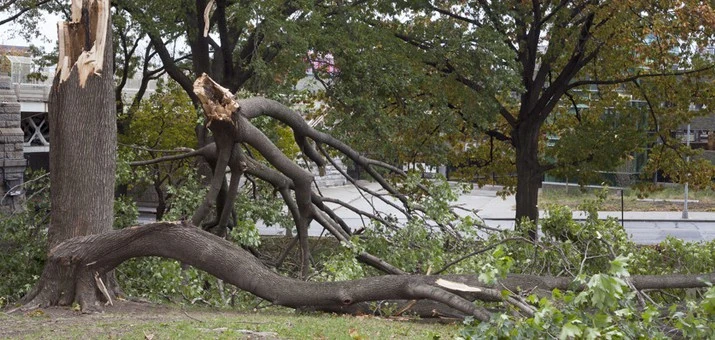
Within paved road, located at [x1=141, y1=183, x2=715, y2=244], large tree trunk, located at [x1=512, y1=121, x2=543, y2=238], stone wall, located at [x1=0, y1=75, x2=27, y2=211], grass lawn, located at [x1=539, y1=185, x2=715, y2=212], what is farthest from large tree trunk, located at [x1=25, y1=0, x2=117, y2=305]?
grass lawn, located at [x1=539, y1=185, x2=715, y2=212]

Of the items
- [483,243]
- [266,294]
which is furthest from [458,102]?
[266,294]

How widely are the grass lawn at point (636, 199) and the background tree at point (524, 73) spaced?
11.1 metres

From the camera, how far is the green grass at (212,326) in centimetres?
652

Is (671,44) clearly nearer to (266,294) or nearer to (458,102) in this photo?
(458,102)

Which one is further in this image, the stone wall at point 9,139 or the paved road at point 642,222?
the stone wall at point 9,139

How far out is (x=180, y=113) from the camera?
77.9 ft

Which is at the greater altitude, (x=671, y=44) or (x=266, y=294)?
(x=671, y=44)

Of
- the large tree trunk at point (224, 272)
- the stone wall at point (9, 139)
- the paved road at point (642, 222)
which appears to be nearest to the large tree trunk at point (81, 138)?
the large tree trunk at point (224, 272)

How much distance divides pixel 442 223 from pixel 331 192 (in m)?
29.0

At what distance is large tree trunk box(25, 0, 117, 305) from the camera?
320 inches

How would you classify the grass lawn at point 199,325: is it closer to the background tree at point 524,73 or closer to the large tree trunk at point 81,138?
the large tree trunk at point 81,138

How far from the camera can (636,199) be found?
33.8m

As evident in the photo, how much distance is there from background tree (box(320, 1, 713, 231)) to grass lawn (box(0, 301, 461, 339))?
7670mm

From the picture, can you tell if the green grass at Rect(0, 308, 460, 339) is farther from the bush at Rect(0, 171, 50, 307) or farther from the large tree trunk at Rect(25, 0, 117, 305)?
the bush at Rect(0, 171, 50, 307)
